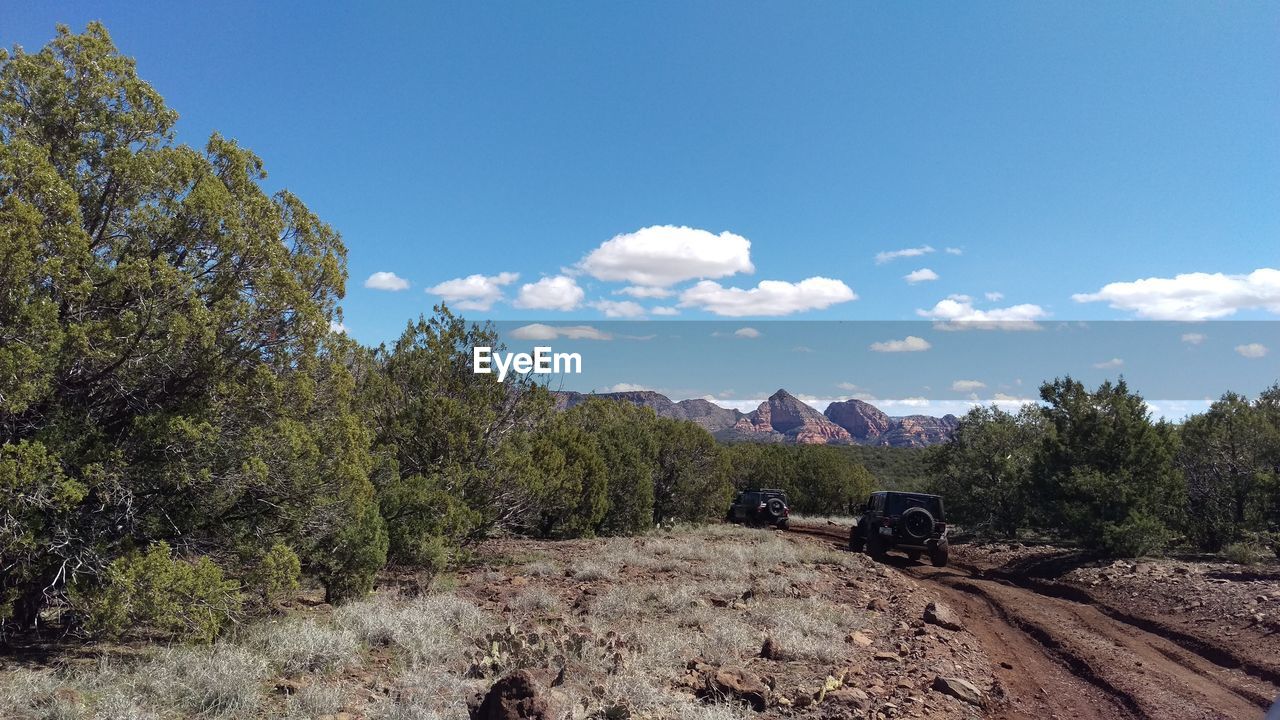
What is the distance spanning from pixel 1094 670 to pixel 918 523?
29.8 ft

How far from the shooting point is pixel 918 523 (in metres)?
16.8

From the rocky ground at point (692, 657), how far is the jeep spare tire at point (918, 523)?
3809mm

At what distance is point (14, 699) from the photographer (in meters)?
5.48

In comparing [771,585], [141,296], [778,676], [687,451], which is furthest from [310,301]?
[687,451]

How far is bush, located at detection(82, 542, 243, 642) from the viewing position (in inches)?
258

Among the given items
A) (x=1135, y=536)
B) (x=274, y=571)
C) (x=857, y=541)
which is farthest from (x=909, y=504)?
(x=274, y=571)

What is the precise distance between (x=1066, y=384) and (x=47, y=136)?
85.3 ft

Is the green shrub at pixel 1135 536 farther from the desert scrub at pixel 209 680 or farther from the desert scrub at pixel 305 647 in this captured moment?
the desert scrub at pixel 209 680

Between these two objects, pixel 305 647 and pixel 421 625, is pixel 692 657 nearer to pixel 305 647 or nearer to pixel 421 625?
pixel 421 625

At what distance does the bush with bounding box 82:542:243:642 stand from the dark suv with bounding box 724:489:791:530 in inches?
957

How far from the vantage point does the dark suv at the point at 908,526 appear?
55.2 feet

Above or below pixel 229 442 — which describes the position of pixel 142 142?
above

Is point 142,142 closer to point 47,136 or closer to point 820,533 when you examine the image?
point 47,136

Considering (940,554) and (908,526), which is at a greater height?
(908,526)
